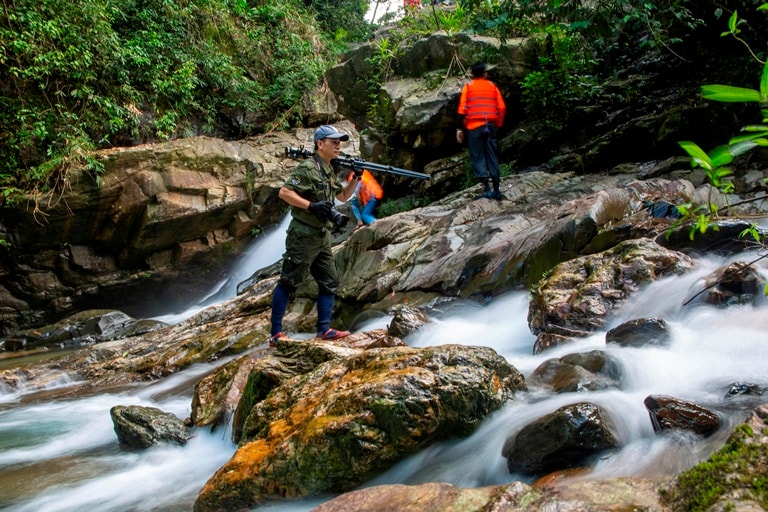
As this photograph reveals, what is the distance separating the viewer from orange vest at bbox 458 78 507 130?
866cm

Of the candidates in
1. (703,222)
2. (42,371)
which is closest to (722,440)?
(703,222)

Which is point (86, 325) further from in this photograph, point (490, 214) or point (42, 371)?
point (490, 214)

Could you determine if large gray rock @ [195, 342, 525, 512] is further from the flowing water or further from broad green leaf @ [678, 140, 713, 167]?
broad green leaf @ [678, 140, 713, 167]

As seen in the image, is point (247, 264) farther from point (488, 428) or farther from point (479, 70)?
point (488, 428)

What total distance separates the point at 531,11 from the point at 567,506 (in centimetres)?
655

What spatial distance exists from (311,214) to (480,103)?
4545 millimetres

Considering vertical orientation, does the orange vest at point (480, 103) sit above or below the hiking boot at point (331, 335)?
above

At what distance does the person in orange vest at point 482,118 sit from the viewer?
8.67 metres

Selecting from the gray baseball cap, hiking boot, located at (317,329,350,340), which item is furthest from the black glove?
hiking boot, located at (317,329,350,340)

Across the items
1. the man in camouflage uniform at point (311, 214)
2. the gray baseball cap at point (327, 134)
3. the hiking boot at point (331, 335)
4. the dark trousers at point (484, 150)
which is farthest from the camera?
the dark trousers at point (484, 150)

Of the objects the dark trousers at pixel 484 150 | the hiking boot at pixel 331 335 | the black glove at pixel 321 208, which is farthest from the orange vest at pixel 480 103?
the hiking boot at pixel 331 335

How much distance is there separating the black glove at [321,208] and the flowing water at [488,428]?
1.66 meters

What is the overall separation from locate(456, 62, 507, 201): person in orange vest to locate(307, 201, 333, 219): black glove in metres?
4.42

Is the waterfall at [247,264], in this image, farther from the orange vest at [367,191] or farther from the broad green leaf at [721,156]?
the broad green leaf at [721,156]
